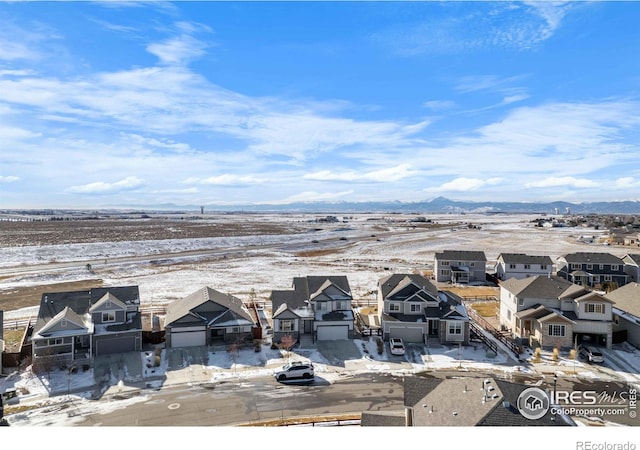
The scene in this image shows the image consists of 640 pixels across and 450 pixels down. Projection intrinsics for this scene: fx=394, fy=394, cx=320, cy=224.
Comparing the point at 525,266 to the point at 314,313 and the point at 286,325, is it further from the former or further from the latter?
the point at 286,325

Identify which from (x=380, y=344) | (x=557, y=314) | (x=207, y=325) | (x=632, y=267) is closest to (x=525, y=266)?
(x=632, y=267)

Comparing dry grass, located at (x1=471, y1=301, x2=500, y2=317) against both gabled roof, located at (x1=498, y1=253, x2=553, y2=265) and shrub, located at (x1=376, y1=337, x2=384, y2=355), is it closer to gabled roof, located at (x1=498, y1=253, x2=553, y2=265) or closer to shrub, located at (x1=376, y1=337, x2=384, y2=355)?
gabled roof, located at (x1=498, y1=253, x2=553, y2=265)

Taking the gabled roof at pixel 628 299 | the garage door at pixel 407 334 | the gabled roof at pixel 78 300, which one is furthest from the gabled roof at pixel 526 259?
the gabled roof at pixel 78 300

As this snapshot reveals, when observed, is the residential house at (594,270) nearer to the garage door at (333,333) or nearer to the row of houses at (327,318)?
the row of houses at (327,318)

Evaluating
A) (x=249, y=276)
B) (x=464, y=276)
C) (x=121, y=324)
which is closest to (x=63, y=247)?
(x=249, y=276)

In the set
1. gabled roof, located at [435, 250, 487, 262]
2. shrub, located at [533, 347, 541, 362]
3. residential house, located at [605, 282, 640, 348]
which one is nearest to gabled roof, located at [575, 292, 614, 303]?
residential house, located at [605, 282, 640, 348]
